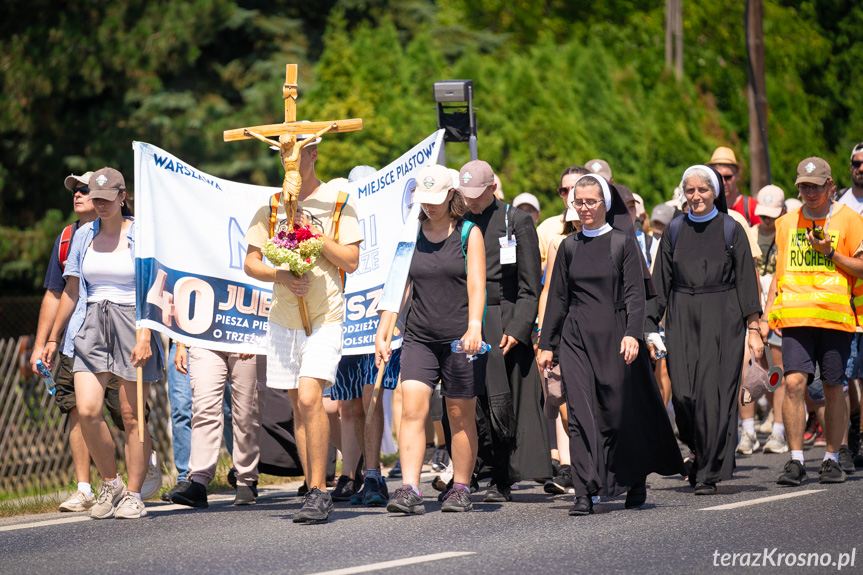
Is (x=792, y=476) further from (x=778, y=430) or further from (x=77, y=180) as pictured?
(x=77, y=180)

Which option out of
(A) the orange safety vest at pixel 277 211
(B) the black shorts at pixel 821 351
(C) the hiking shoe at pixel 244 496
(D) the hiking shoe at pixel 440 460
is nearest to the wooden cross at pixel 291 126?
(A) the orange safety vest at pixel 277 211

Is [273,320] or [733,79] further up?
[733,79]

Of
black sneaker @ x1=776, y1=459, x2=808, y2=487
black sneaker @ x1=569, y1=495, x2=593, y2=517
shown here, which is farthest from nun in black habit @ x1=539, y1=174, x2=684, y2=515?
black sneaker @ x1=776, y1=459, x2=808, y2=487

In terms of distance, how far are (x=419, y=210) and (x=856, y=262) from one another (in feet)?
11.5

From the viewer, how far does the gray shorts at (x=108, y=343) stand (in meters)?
8.31

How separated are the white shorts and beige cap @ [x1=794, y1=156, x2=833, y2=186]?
3.86m

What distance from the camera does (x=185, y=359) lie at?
8.95 meters

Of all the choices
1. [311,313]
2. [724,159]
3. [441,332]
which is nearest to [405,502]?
[441,332]

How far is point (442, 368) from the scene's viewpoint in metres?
8.00

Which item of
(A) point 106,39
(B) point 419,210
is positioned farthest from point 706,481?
(A) point 106,39

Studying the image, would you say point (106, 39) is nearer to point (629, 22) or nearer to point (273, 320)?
point (273, 320)

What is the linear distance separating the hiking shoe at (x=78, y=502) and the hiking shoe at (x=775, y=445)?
615 cm

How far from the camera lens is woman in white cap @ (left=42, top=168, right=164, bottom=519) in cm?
831

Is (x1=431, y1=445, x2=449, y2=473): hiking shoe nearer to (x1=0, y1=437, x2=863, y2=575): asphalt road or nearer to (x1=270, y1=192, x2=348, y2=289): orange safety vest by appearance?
(x1=0, y1=437, x2=863, y2=575): asphalt road
